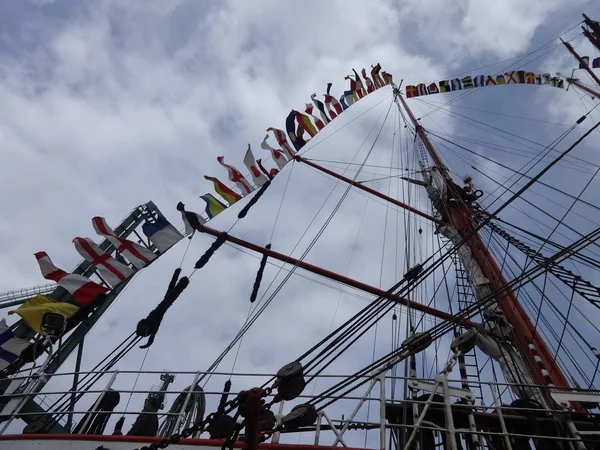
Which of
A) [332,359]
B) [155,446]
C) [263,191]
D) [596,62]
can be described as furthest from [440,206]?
[155,446]

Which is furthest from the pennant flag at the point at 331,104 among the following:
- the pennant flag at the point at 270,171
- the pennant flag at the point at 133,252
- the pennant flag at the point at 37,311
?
the pennant flag at the point at 37,311

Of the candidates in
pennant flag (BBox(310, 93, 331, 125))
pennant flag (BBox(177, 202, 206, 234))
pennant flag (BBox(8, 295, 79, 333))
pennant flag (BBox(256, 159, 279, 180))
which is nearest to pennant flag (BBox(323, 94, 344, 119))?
pennant flag (BBox(310, 93, 331, 125))

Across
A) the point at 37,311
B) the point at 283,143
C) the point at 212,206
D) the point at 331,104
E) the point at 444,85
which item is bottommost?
the point at 37,311

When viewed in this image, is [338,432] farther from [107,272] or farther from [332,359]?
[107,272]

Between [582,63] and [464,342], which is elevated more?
[582,63]

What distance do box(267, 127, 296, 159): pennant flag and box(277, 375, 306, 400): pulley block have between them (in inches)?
338

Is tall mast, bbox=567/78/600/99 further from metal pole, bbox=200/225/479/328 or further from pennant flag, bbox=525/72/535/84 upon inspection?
metal pole, bbox=200/225/479/328

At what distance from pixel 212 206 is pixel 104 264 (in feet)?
8.59

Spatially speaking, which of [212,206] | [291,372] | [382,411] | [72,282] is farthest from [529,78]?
[72,282]

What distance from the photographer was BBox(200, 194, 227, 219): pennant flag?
30.8 ft

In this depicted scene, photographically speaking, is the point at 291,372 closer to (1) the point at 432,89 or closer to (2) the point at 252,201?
(2) the point at 252,201

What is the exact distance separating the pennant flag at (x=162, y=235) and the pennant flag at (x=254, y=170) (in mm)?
2606

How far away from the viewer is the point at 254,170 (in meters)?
10.5

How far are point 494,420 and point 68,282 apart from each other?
25.7ft
